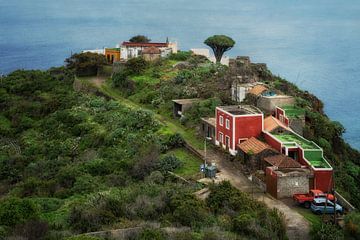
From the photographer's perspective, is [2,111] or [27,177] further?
[2,111]

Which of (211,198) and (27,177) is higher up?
(211,198)

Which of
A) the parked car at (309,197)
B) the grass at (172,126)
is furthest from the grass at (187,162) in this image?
the parked car at (309,197)

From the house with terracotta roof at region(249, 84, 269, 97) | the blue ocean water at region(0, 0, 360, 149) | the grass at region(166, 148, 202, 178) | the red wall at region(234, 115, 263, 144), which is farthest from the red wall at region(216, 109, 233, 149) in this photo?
the blue ocean water at region(0, 0, 360, 149)

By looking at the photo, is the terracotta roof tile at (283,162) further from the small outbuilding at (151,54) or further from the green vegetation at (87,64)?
the green vegetation at (87,64)

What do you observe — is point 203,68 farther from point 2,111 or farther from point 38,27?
point 38,27

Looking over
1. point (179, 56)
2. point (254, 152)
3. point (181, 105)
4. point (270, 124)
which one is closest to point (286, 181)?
point (254, 152)

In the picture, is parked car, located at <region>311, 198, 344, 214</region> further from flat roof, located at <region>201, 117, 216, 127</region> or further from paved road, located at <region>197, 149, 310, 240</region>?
flat roof, located at <region>201, 117, 216, 127</region>

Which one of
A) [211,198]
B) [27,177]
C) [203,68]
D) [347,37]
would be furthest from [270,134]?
[347,37]

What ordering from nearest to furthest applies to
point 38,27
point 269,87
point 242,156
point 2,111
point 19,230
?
point 19,230, point 242,156, point 269,87, point 2,111, point 38,27

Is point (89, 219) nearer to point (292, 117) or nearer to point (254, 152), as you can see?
point (254, 152)
